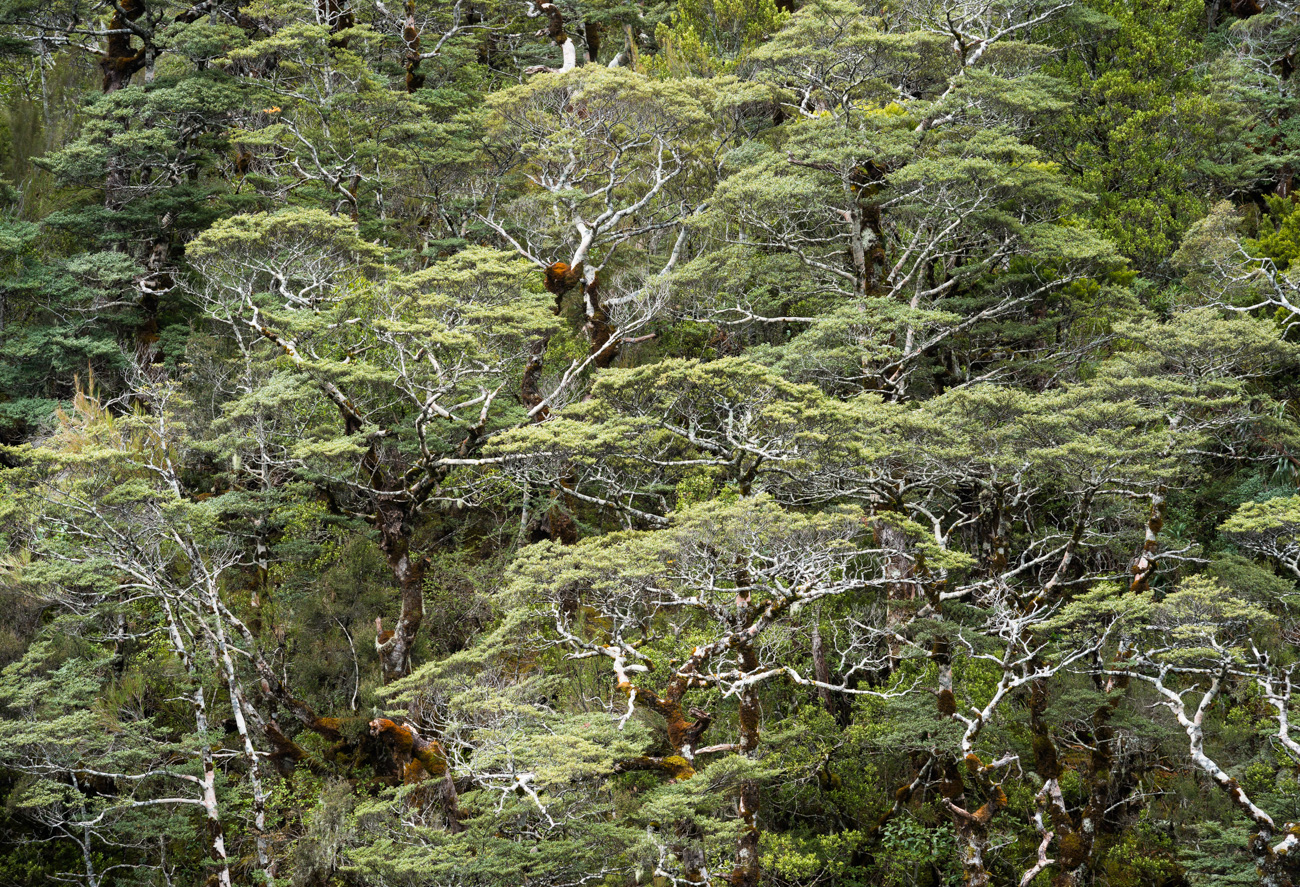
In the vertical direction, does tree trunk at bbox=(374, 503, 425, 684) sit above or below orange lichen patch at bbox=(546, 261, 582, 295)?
below

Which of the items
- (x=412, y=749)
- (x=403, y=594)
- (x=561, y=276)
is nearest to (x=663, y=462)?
(x=403, y=594)

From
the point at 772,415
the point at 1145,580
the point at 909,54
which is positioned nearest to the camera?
the point at 772,415

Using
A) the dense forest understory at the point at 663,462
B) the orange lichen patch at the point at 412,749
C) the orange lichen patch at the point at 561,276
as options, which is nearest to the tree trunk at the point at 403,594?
the dense forest understory at the point at 663,462

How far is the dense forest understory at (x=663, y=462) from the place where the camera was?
12.2 m

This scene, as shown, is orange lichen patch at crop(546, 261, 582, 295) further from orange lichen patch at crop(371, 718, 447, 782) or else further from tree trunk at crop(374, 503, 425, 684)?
orange lichen patch at crop(371, 718, 447, 782)

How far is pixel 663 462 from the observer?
1303 centimetres

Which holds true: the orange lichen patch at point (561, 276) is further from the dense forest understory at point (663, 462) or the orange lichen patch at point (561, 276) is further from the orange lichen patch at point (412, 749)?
the orange lichen patch at point (412, 749)

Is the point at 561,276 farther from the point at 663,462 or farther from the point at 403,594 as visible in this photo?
the point at 403,594

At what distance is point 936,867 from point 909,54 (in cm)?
1124

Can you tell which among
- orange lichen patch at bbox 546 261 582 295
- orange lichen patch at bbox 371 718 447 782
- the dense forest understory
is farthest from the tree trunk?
orange lichen patch at bbox 546 261 582 295

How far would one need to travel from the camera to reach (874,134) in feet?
52.2

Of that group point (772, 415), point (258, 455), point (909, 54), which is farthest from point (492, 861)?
point (909, 54)

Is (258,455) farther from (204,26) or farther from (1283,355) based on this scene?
(1283,355)

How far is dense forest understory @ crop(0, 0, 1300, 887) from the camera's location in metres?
12.2
